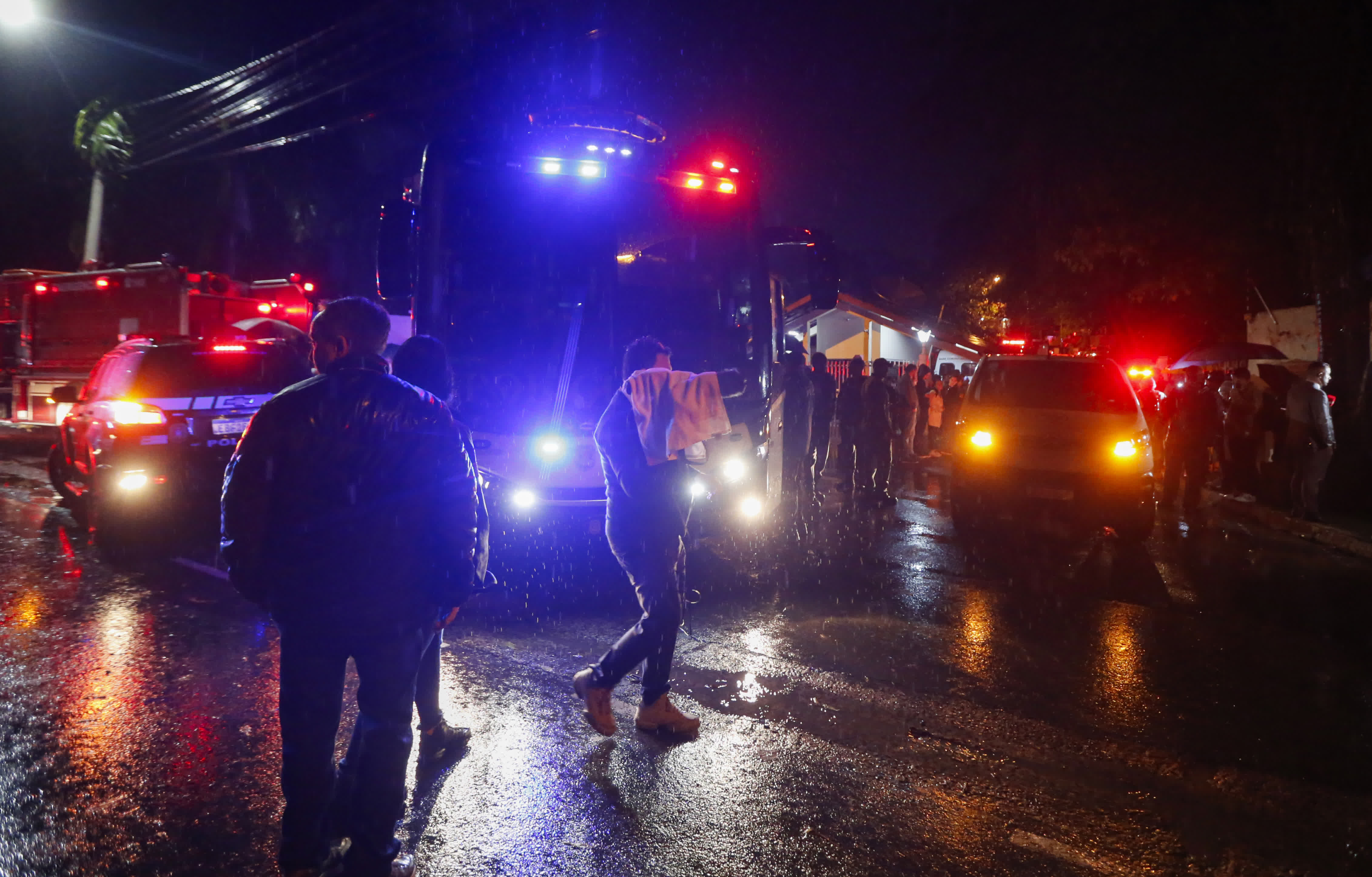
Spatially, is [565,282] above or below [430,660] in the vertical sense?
above

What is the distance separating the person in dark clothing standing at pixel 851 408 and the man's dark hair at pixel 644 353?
276 inches

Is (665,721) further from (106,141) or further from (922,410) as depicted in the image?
(106,141)

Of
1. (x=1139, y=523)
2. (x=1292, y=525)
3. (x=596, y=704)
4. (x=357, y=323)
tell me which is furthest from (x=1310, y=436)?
(x=357, y=323)

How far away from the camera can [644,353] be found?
4215 mm

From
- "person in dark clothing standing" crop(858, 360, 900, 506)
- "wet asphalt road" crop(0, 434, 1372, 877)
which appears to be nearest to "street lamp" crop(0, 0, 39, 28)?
"wet asphalt road" crop(0, 434, 1372, 877)

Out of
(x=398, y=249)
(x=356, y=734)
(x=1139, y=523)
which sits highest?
(x=398, y=249)

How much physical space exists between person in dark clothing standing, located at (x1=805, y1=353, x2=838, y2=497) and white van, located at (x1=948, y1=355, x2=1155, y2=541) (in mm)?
1876

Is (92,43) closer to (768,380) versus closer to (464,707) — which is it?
(768,380)

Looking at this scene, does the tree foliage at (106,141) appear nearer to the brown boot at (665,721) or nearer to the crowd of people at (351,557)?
the brown boot at (665,721)

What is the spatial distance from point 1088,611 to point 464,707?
4640 millimetres

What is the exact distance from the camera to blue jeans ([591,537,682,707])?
12.9 feet

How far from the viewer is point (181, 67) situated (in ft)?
78.0

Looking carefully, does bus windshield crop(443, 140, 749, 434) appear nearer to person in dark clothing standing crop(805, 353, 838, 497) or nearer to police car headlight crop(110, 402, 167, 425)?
police car headlight crop(110, 402, 167, 425)

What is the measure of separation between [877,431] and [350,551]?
9147mm
